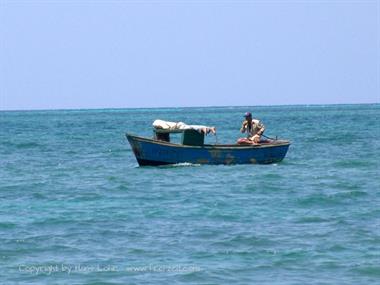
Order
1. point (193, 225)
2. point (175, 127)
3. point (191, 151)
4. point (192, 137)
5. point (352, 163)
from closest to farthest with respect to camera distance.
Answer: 1. point (193, 225)
2. point (192, 137)
3. point (191, 151)
4. point (175, 127)
5. point (352, 163)

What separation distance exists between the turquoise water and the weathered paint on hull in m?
0.29

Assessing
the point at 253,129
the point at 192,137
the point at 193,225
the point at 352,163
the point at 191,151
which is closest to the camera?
the point at 193,225

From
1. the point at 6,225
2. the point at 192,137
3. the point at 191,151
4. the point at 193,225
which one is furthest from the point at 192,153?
the point at 6,225

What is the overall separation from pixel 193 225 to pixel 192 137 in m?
11.1

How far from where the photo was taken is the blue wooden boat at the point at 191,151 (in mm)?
27781

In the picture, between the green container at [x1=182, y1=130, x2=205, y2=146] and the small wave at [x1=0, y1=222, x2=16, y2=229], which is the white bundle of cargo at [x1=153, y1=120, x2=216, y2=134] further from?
the small wave at [x1=0, y1=222, x2=16, y2=229]

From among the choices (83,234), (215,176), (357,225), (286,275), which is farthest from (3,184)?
(286,275)

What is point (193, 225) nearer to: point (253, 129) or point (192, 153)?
point (192, 153)

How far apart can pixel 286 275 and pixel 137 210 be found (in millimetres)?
6527

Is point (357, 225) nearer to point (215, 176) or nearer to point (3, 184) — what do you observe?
point (215, 176)

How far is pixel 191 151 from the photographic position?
2805 cm

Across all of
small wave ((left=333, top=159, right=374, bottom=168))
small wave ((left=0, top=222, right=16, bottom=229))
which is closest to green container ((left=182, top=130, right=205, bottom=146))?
small wave ((left=333, top=159, right=374, bottom=168))

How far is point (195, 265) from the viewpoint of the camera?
13.5 metres

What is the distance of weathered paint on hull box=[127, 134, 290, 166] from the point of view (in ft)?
91.2
